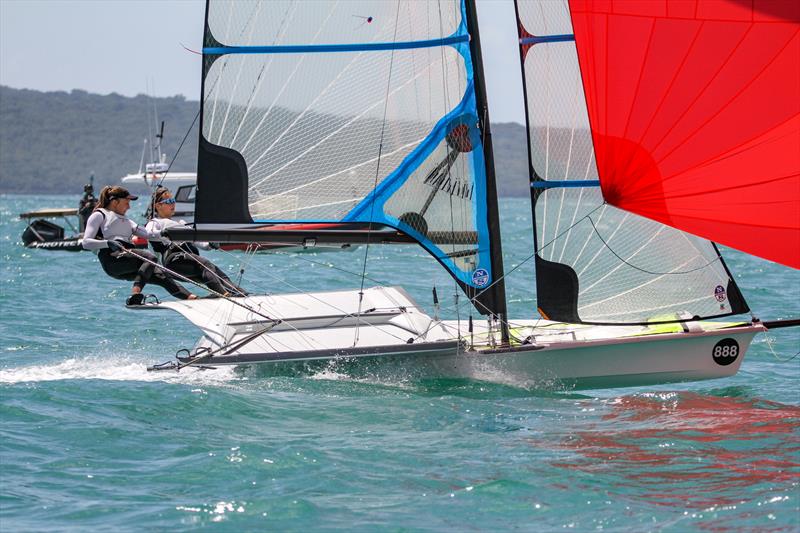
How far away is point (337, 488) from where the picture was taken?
635cm

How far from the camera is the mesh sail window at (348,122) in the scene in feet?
29.2

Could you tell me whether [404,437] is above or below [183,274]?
below

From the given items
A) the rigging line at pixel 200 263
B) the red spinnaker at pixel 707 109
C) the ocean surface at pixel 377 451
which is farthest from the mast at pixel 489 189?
the rigging line at pixel 200 263

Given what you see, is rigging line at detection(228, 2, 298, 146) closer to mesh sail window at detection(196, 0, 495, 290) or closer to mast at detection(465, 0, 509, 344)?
mesh sail window at detection(196, 0, 495, 290)

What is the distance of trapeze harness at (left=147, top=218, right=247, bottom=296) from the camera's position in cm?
955

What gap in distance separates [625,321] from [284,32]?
3.41 metres

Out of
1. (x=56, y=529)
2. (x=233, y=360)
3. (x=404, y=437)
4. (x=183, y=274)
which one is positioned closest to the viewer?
(x=56, y=529)

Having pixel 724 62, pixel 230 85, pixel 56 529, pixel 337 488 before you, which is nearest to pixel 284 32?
pixel 230 85

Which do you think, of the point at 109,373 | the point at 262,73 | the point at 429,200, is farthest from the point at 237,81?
the point at 109,373

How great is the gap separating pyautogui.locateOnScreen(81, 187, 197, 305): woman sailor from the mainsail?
0.74m

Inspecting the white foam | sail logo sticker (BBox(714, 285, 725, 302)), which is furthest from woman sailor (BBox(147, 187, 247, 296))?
sail logo sticker (BBox(714, 285, 725, 302))

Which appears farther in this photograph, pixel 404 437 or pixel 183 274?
pixel 183 274

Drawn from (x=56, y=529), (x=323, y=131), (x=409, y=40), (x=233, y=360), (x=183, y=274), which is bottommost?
(x=56, y=529)

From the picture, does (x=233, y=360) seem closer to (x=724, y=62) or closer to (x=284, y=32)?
(x=284, y=32)
